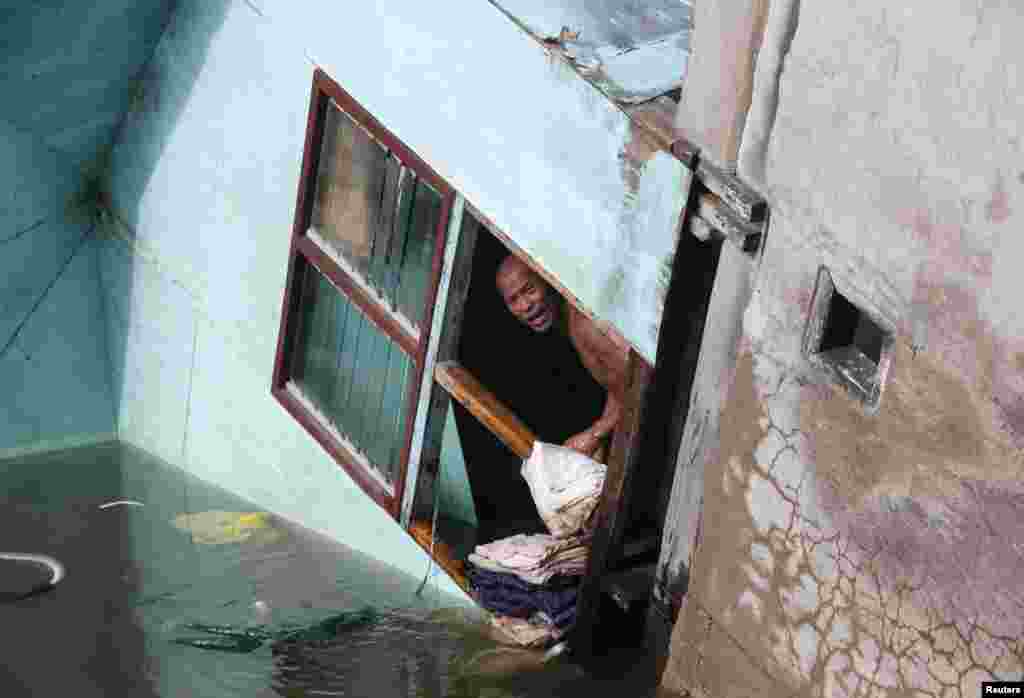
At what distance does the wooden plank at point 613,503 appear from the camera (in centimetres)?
407

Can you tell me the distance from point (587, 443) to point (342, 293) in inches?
43.4

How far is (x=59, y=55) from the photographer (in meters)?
5.53

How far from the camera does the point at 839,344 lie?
139 inches

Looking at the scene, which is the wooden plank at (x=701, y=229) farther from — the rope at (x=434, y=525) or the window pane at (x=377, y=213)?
the rope at (x=434, y=525)

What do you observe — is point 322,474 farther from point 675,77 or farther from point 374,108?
point 675,77

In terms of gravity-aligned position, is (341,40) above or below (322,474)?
above

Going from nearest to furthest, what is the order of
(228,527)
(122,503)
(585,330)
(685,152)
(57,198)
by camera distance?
(685,152) < (585,330) < (228,527) < (122,503) < (57,198)

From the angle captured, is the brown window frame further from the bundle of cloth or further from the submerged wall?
the bundle of cloth

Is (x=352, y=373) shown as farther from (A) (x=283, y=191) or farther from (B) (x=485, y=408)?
(B) (x=485, y=408)

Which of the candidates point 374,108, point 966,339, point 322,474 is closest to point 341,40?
point 374,108

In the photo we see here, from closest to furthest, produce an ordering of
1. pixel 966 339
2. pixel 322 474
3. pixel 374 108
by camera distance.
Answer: pixel 966 339
pixel 374 108
pixel 322 474

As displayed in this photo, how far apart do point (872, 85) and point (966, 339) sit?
1.92 feet

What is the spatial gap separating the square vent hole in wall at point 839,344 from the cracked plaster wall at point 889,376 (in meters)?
0.03

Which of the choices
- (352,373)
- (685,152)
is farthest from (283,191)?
(685,152)
